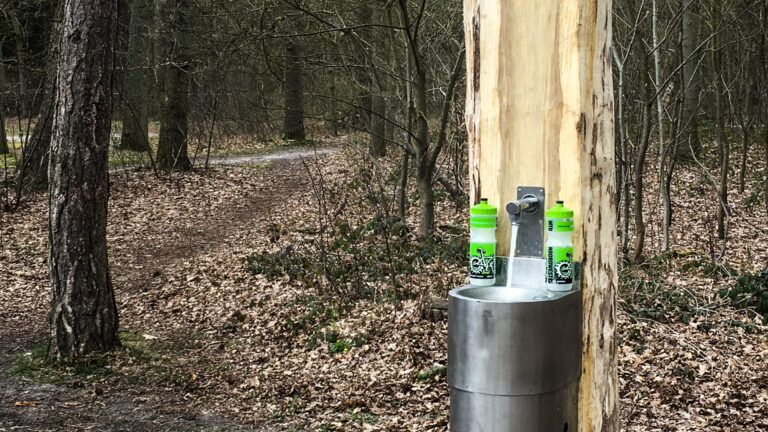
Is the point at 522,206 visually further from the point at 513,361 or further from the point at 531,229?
the point at 513,361

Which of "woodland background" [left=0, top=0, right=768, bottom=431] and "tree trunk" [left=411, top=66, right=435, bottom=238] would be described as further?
"tree trunk" [left=411, top=66, right=435, bottom=238]

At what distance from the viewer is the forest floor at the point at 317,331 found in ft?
19.1

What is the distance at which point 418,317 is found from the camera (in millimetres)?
7387

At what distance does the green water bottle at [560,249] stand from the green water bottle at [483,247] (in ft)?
0.82

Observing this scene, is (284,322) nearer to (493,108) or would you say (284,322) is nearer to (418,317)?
(418,317)

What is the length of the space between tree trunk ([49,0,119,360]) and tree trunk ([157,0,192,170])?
939 centimetres

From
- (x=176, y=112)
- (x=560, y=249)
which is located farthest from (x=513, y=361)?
(x=176, y=112)

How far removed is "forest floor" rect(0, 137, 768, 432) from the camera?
229 inches

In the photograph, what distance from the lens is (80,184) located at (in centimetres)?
670

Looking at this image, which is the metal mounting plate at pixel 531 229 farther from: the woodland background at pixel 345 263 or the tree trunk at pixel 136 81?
the tree trunk at pixel 136 81

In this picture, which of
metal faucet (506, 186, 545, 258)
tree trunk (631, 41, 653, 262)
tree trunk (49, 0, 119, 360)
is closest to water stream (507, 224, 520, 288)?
metal faucet (506, 186, 545, 258)

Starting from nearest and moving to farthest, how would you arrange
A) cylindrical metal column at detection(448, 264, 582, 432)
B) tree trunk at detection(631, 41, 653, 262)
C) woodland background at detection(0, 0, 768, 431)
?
1. cylindrical metal column at detection(448, 264, 582, 432)
2. woodland background at detection(0, 0, 768, 431)
3. tree trunk at detection(631, 41, 653, 262)

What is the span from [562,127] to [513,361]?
3.14 feet

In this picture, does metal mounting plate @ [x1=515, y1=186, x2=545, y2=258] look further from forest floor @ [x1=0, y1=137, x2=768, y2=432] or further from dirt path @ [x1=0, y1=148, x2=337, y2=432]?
A: dirt path @ [x1=0, y1=148, x2=337, y2=432]
